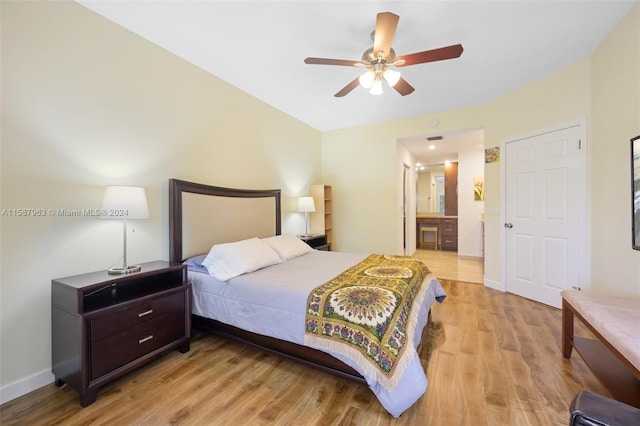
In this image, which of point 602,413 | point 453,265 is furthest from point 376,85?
point 453,265

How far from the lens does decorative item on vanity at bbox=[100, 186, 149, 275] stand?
1816 mm

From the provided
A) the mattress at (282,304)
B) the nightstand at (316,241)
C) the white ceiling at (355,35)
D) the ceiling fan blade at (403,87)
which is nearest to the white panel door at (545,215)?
the white ceiling at (355,35)

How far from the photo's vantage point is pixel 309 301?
1.72m

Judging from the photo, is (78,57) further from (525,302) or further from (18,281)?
(525,302)

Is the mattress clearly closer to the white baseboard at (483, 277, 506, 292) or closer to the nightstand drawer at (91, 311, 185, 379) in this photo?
the nightstand drawer at (91, 311, 185, 379)

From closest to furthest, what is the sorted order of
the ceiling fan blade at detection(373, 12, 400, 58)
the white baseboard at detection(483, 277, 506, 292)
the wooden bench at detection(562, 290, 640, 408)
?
the wooden bench at detection(562, 290, 640, 408), the ceiling fan blade at detection(373, 12, 400, 58), the white baseboard at detection(483, 277, 506, 292)

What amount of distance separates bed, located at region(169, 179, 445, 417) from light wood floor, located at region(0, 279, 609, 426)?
15 centimetres

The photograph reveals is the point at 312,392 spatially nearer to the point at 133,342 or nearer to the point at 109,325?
the point at 133,342

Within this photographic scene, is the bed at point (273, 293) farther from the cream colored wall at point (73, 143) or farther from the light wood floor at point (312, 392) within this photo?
the cream colored wall at point (73, 143)

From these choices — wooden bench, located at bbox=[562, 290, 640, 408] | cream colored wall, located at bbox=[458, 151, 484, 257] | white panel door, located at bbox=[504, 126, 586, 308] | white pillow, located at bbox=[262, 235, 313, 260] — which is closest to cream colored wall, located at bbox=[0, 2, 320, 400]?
white pillow, located at bbox=[262, 235, 313, 260]

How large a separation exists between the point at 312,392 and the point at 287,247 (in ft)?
5.20

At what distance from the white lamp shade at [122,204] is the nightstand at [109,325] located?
43 centimetres

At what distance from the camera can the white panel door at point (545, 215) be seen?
2.84 meters

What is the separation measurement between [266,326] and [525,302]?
3215 millimetres
